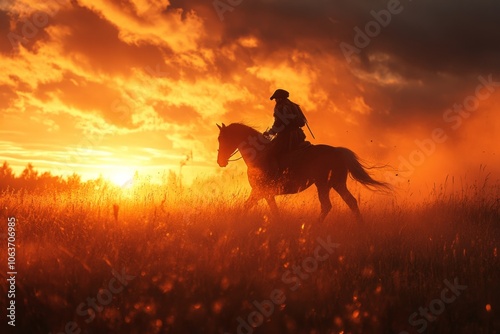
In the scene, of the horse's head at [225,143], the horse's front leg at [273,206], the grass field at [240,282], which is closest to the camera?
the grass field at [240,282]

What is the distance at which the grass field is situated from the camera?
4809mm

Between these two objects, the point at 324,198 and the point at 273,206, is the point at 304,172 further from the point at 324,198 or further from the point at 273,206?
the point at 273,206

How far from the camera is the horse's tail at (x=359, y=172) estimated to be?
10891 millimetres

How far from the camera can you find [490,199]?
1245 centimetres

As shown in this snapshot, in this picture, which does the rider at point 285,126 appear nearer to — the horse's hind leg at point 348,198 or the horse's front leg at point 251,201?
the horse's front leg at point 251,201

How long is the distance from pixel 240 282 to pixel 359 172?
6.16m

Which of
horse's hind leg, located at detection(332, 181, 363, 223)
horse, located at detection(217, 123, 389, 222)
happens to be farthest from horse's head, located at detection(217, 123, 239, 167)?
horse's hind leg, located at detection(332, 181, 363, 223)

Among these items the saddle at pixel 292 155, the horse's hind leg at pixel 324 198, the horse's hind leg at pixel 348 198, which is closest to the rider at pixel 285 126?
the saddle at pixel 292 155

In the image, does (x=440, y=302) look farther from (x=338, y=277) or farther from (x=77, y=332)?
(x=77, y=332)

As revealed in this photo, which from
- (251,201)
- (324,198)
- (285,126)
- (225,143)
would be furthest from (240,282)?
(225,143)

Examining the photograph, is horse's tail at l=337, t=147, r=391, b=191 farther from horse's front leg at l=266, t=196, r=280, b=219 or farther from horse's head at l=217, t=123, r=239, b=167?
horse's head at l=217, t=123, r=239, b=167

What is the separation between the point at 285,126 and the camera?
11172 millimetres

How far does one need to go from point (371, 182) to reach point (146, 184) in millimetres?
5668

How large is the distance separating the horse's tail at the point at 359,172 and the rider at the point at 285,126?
114 cm
